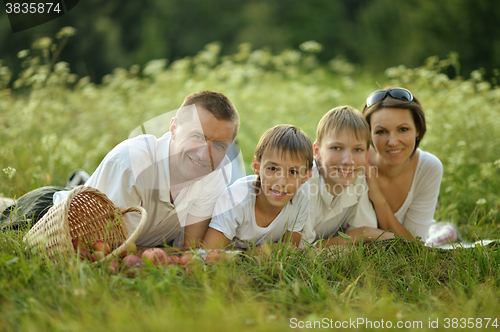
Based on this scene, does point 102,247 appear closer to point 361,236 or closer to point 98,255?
point 98,255

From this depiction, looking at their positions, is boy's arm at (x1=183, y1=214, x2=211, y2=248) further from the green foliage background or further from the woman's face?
the green foliage background

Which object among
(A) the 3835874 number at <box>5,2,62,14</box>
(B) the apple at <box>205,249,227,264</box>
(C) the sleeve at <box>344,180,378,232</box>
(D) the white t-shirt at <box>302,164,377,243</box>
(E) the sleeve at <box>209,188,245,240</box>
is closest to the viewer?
(B) the apple at <box>205,249,227,264</box>

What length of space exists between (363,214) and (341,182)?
35cm

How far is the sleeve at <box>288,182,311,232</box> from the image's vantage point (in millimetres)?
2652

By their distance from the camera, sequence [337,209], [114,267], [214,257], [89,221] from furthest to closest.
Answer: [337,209], [89,221], [214,257], [114,267]

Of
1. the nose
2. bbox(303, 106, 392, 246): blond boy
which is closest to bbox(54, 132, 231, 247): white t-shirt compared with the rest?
bbox(303, 106, 392, 246): blond boy

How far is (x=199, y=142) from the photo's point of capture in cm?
245

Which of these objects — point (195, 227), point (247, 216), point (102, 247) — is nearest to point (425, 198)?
point (247, 216)

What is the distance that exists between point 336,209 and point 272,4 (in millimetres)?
16740

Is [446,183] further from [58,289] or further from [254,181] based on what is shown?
[58,289]

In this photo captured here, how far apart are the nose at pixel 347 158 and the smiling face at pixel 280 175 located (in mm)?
250

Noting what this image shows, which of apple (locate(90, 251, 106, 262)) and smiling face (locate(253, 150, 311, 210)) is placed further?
smiling face (locate(253, 150, 311, 210))

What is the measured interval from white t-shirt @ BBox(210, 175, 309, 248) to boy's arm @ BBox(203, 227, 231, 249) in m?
0.03

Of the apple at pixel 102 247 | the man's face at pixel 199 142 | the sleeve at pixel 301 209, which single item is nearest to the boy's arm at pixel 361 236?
the sleeve at pixel 301 209
